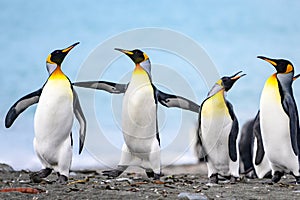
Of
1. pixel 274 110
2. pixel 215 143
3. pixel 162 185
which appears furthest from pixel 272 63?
pixel 162 185

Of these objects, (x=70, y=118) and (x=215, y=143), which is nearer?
(x=70, y=118)

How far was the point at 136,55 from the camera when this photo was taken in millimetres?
8305

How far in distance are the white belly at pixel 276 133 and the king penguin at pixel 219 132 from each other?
0.45 m

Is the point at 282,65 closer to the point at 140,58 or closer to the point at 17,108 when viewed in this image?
the point at 140,58

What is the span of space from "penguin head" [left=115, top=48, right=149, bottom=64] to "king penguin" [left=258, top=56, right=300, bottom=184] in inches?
71.8

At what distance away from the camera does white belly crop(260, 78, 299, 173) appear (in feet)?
26.4

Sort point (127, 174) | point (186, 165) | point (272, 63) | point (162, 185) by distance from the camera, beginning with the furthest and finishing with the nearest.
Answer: point (186, 165)
point (127, 174)
point (272, 63)
point (162, 185)

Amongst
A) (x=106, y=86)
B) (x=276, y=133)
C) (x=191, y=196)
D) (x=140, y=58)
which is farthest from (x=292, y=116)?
(x=191, y=196)

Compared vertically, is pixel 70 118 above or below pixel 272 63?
below

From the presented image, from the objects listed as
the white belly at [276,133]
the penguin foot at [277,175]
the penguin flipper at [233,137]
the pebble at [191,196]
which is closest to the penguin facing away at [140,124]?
the penguin flipper at [233,137]

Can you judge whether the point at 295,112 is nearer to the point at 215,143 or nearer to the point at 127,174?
the point at 215,143

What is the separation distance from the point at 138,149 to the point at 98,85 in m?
1.33

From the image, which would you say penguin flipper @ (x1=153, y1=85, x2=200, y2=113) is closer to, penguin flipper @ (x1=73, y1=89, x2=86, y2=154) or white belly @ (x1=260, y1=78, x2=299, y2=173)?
white belly @ (x1=260, y1=78, x2=299, y2=173)

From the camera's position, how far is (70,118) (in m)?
7.39
